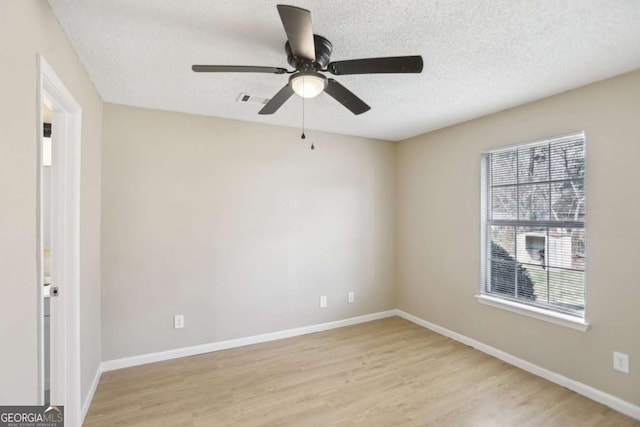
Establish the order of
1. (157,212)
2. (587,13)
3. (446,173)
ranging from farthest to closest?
(446,173)
(157,212)
(587,13)

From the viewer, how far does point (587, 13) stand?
5.19ft

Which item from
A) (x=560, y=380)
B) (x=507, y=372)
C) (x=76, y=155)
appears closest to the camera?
(x=76, y=155)

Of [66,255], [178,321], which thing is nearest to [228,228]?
[178,321]

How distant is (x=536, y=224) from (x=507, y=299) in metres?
0.82

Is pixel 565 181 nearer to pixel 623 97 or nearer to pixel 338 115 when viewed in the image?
pixel 623 97

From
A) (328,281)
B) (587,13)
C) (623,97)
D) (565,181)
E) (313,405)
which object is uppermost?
(587,13)

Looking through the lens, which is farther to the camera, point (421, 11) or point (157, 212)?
point (157, 212)

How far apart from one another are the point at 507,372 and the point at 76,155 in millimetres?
3915

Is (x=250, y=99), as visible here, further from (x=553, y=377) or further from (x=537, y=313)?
(x=553, y=377)

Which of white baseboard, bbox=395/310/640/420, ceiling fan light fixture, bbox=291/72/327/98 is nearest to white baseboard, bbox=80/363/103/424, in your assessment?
ceiling fan light fixture, bbox=291/72/327/98

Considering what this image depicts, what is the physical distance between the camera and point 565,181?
262 centimetres

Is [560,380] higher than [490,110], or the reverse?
[490,110]

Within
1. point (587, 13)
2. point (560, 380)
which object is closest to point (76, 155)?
point (587, 13)

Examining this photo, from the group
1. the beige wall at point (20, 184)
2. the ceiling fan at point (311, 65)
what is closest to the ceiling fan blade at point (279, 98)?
the ceiling fan at point (311, 65)
